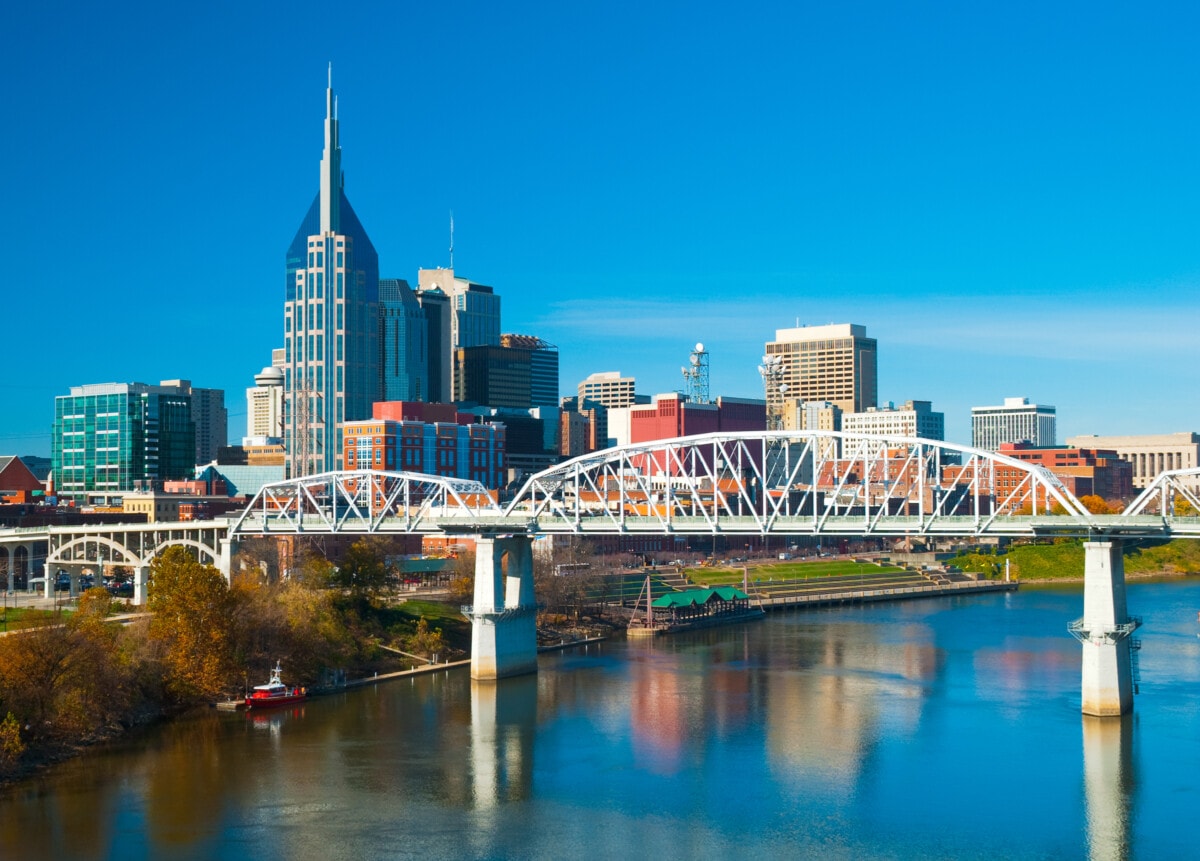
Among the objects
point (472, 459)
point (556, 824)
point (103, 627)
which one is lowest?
point (556, 824)

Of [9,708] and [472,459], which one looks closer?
[9,708]

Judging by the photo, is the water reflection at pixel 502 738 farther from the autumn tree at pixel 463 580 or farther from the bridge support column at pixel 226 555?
the bridge support column at pixel 226 555

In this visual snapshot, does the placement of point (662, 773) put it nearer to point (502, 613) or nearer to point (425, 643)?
point (502, 613)

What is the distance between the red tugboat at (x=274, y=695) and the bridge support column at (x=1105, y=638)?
122 ft

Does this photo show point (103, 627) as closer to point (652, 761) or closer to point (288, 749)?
point (288, 749)

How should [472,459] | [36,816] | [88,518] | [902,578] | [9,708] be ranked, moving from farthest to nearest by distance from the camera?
[472,459]
[902,578]
[88,518]
[9,708]
[36,816]

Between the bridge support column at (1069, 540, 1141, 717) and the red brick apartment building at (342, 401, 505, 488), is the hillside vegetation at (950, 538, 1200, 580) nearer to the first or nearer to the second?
the red brick apartment building at (342, 401, 505, 488)

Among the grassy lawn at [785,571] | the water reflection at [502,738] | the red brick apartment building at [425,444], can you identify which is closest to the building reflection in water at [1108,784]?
the water reflection at [502,738]

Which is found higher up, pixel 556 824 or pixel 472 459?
pixel 472 459

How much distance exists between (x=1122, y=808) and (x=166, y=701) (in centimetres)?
4205

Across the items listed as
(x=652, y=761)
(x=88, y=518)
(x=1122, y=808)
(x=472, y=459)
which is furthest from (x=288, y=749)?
(x=472, y=459)

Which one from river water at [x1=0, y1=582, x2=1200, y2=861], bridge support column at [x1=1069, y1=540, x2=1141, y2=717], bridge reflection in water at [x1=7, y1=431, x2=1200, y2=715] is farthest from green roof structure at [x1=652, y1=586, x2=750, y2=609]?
bridge support column at [x1=1069, y1=540, x2=1141, y2=717]

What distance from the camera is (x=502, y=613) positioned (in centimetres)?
8000

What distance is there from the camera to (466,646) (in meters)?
90.8
